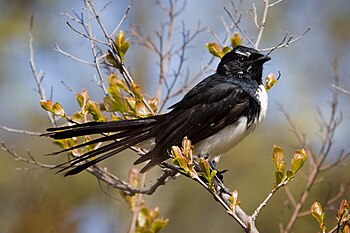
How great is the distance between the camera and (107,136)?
11.2 feet

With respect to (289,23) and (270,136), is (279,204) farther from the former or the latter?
(289,23)

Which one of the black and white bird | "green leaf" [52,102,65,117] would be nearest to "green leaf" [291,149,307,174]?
the black and white bird

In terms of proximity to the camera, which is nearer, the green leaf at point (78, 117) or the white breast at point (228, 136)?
the green leaf at point (78, 117)

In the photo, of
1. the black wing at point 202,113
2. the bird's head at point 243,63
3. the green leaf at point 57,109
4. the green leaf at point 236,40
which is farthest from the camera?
the bird's head at point 243,63

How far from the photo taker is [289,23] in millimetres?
11359

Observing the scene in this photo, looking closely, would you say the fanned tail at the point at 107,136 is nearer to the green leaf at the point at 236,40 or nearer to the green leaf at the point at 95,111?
the green leaf at the point at 95,111

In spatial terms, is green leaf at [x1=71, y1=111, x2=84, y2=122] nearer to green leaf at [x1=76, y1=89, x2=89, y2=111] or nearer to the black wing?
green leaf at [x1=76, y1=89, x2=89, y2=111]

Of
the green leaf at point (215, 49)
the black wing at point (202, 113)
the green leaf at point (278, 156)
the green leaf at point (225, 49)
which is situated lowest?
the green leaf at point (278, 156)

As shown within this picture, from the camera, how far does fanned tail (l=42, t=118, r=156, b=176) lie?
3.26 metres

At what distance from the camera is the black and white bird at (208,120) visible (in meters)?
3.44

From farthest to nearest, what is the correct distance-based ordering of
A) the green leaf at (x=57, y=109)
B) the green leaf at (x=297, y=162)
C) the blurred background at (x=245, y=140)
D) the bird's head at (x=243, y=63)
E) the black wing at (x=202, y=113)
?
the blurred background at (x=245, y=140)
the bird's head at (x=243, y=63)
the black wing at (x=202, y=113)
the green leaf at (x=57, y=109)
the green leaf at (x=297, y=162)

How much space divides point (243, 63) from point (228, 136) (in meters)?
0.51

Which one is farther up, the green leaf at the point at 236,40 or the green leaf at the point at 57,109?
the green leaf at the point at 57,109

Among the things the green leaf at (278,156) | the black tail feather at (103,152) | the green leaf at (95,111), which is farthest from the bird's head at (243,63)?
the green leaf at (278,156)
